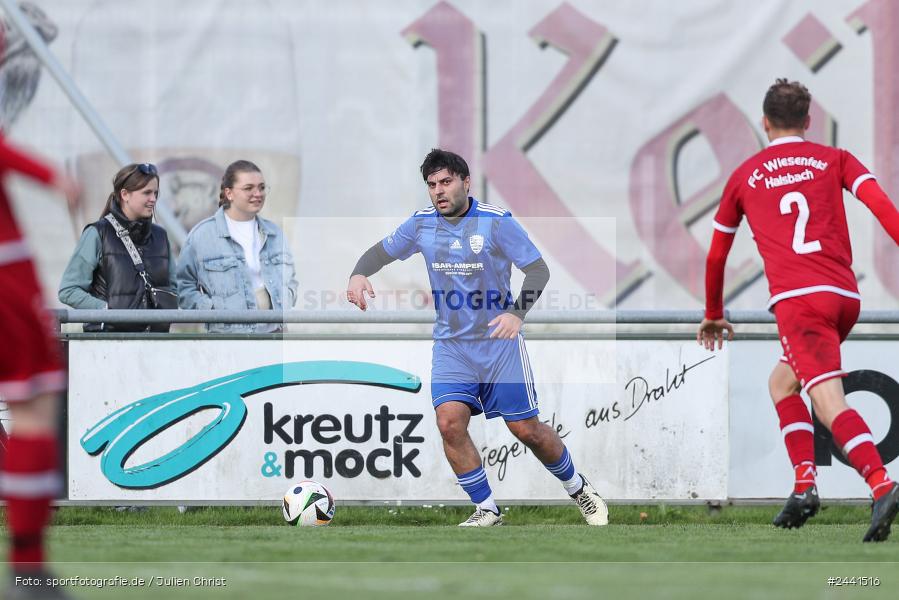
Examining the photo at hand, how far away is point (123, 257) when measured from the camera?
886 centimetres

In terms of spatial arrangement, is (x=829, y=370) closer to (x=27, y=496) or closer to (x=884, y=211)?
(x=884, y=211)

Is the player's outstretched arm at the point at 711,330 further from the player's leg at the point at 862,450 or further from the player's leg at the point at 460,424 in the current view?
the player's leg at the point at 460,424

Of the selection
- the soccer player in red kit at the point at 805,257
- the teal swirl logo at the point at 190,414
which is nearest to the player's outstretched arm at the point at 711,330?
the soccer player in red kit at the point at 805,257

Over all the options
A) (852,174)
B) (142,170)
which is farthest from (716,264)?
(142,170)

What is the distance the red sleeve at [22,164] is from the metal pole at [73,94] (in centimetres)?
673

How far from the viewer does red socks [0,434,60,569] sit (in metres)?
4.07

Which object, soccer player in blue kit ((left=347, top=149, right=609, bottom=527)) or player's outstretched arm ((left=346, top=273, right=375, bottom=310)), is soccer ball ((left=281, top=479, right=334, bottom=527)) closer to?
soccer player in blue kit ((left=347, top=149, right=609, bottom=527))

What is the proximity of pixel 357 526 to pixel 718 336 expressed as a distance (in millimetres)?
2338

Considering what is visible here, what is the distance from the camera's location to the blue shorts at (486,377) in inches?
310

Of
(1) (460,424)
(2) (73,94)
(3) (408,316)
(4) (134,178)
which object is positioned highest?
(2) (73,94)

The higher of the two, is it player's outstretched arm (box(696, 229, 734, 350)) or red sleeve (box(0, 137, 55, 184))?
red sleeve (box(0, 137, 55, 184))

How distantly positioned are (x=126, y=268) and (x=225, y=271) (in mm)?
601

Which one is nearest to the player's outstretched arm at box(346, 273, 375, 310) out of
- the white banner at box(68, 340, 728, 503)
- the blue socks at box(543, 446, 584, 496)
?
the white banner at box(68, 340, 728, 503)

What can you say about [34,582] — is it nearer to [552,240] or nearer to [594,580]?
[594,580]
